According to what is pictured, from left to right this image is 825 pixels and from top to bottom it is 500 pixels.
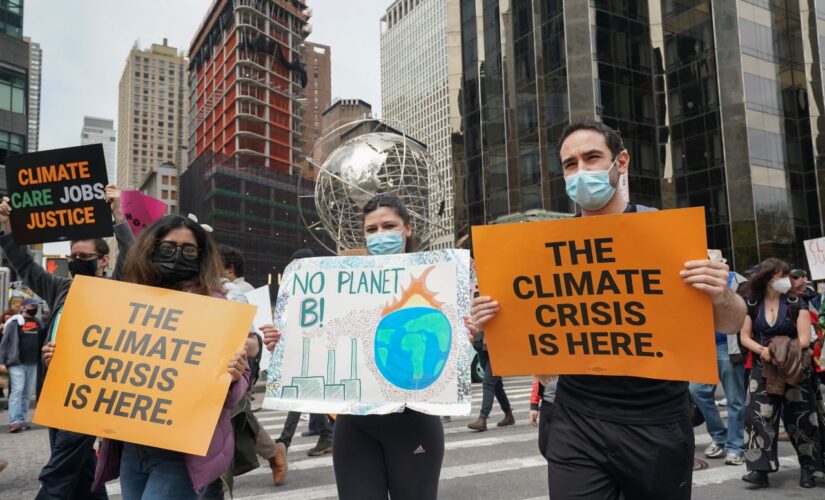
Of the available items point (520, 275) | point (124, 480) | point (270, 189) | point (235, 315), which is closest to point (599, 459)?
point (520, 275)

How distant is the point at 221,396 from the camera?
2.59m

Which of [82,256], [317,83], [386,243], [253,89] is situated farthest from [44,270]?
[317,83]

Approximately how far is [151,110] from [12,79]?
154987 mm

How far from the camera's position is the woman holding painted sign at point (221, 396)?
251 centimetres

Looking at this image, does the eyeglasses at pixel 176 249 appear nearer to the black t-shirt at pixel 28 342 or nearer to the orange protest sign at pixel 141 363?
the orange protest sign at pixel 141 363

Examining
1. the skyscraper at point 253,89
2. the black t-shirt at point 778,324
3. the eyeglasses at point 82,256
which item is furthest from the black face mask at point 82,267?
the skyscraper at point 253,89

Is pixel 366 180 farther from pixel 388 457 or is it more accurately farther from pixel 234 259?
pixel 388 457

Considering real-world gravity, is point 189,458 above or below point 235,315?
below

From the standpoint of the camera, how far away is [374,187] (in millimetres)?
11836

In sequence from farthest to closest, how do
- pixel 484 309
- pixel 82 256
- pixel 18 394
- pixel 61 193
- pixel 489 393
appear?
pixel 18 394 → pixel 489 393 → pixel 61 193 → pixel 82 256 → pixel 484 309

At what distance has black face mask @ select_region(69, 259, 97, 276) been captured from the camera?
4.35 metres

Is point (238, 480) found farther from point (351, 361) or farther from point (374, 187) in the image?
point (374, 187)

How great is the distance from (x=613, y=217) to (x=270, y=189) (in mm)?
86522

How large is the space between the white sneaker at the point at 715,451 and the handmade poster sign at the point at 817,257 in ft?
17.8
